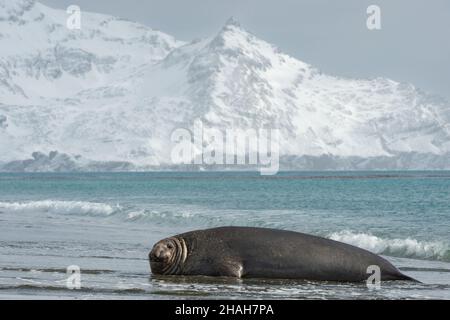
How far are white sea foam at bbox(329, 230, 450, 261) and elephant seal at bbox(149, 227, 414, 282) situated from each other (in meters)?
7.99

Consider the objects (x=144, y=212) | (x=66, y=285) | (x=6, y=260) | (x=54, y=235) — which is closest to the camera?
(x=66, y=285)

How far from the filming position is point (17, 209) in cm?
5722

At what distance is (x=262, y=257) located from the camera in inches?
691

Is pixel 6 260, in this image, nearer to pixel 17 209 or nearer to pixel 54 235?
pixel 54 235

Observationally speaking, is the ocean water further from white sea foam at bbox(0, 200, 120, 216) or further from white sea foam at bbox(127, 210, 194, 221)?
white sea foam at bbox(0, 200, 120, 216)

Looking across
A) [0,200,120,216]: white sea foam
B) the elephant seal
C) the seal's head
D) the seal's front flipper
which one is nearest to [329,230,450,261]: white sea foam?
the elephant seal

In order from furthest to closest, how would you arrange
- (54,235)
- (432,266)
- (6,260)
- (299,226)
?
(299,226), (54,235), (432,266), (6,260)

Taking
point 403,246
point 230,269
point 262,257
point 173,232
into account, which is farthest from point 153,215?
point 230,269

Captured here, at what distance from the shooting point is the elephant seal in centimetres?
1750

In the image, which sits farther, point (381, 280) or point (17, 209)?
point (17, 209)

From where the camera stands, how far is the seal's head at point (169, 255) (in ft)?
58.8

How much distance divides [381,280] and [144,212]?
30.9 metres

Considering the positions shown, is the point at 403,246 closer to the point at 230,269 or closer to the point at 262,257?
the point at 262,257
